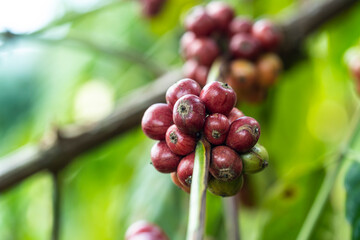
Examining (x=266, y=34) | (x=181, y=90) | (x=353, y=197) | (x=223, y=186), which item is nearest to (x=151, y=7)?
(x=266, y=34)

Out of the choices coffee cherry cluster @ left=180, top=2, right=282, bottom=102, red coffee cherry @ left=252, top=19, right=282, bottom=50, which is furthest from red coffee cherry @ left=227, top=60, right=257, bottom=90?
red coffee cherry @ left=252, top=19, right=282, bottom=50

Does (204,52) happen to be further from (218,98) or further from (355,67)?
(218,98)

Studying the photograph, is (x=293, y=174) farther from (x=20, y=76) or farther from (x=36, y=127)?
(x=20, y=76)

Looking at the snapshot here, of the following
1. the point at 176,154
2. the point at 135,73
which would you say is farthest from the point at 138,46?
the point at 176,154

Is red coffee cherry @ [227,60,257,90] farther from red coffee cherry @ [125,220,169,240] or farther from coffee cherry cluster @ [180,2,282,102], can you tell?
red coffee cherry @ [125,220,169,240]

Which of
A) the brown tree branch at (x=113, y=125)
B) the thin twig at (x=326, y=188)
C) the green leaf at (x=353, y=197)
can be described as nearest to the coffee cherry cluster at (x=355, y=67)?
the thin twig at (x=326, y=188)
